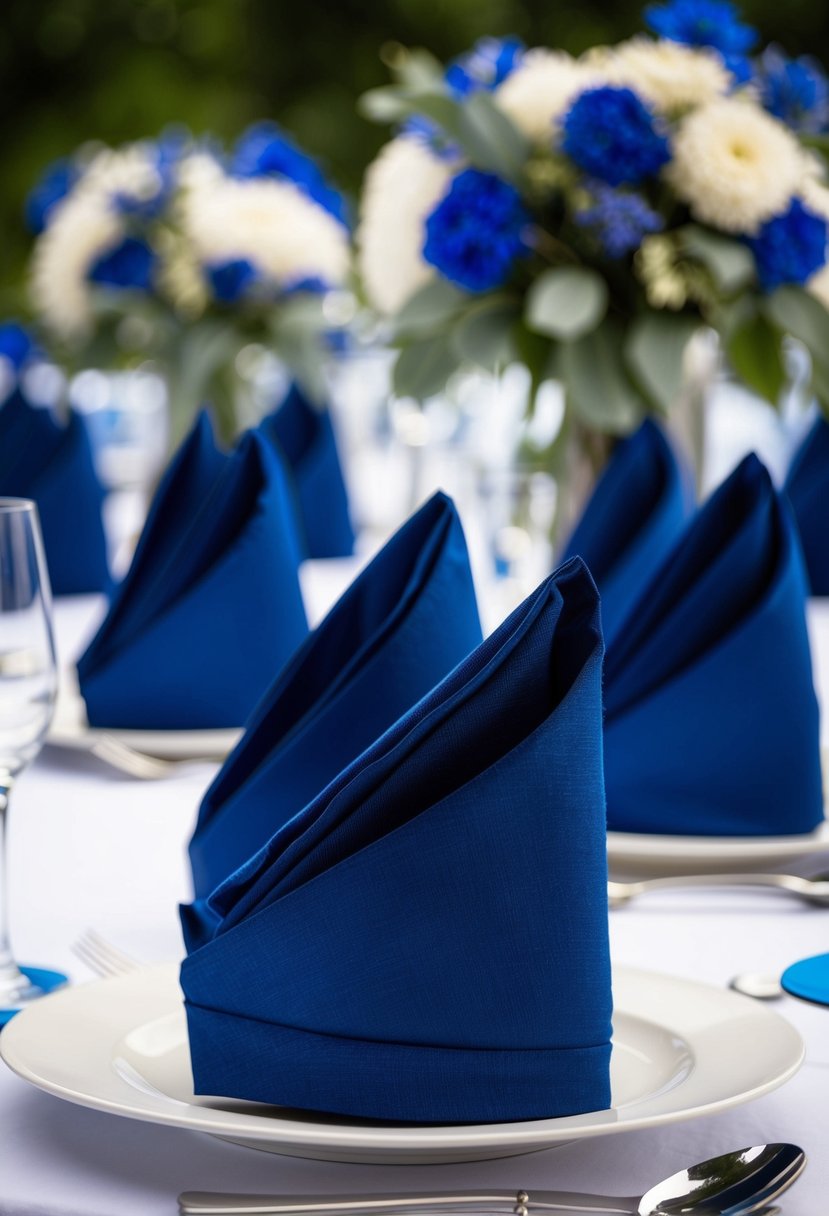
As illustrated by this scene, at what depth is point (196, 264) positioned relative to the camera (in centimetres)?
249

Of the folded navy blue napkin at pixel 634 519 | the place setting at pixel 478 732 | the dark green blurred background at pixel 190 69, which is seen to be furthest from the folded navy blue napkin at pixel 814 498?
the dark green blurred background at pixel 190 69

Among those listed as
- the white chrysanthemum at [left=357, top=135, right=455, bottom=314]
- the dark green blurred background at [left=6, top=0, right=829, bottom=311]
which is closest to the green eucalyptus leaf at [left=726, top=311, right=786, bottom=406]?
the white chrysanthemum at [left=357, top=135, right=455, bottom=314]

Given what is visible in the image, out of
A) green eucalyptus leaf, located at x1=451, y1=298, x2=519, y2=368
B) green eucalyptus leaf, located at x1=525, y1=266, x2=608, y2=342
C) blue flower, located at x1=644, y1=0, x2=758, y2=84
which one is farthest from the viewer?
blue flower, located at x1=644, y1=0, x2=758, y2=84

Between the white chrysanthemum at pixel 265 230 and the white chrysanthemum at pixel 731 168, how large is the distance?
0.82 metres

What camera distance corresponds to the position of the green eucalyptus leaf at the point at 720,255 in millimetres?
1747

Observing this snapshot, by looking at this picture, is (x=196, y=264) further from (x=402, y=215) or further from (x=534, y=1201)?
(x=534, y=1201)

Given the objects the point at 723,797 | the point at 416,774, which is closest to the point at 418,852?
the point at 416,774

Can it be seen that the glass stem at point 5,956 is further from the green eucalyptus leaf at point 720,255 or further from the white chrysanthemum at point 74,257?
the white chrysanthemum at point 74,257

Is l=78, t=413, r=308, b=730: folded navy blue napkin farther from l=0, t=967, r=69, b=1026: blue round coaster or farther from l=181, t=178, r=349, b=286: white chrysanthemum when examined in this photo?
l=181, t=178, r=349, b=286: white chrysanthemum

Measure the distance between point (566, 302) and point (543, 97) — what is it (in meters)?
0.30

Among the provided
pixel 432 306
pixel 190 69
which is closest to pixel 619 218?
pixel 432 306

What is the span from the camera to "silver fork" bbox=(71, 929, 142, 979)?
0.86m

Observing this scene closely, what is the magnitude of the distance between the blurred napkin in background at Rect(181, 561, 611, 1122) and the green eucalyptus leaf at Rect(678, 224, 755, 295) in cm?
120

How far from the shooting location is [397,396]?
6.36ft
